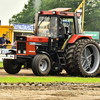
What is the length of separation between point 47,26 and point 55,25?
1.09ft

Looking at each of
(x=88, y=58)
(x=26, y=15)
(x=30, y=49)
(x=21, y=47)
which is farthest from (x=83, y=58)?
(x=26, y=15)

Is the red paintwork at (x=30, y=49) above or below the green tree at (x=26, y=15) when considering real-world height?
below

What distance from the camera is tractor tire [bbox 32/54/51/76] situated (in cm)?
1315

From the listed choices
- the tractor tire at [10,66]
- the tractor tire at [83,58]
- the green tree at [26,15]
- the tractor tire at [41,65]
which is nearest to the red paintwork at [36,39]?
the tractor tire at [41,65]

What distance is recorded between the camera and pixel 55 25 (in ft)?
46.8

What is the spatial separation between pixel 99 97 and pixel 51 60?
600cm

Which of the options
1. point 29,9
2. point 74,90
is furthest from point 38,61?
point 29,9

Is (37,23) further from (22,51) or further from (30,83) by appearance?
(30,83)

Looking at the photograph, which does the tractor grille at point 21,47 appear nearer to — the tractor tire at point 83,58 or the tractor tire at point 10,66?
the tractor tire at point 10,66

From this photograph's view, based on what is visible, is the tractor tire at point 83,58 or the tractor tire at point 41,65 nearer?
the tractor tire at point 41,65

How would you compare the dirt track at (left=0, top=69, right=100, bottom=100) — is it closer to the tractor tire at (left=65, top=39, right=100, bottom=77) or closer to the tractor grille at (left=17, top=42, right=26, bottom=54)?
the tractor tire at (left=65, top=39, right=100, bottom=77)

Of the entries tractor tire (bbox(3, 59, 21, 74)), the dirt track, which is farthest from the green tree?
the dirt track

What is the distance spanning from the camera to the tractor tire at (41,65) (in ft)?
43.1

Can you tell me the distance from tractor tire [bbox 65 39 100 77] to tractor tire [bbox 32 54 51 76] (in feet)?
2.94
